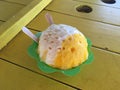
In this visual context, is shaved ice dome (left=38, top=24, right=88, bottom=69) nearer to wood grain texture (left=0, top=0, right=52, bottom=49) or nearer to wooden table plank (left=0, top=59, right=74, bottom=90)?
wooden table plank (left=0, top=59, right=74, bottom=90)

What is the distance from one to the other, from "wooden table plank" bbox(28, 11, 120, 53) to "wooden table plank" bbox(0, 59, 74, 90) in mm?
172

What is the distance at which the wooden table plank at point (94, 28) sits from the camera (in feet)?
1.84

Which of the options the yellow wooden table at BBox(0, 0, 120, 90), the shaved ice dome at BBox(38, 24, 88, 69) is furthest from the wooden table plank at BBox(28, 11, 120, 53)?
the shaved ice dome at BBox(38, 24, 88, 69)

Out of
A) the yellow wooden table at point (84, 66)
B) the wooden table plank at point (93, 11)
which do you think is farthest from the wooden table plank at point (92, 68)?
the wooden table plank at point (93, 11)

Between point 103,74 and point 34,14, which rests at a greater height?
point 34,14

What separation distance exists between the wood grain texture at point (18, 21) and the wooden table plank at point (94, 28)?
2 centimetres

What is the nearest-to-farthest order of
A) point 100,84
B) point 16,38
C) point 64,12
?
point 100,84 → point 16,38 → point 64,12

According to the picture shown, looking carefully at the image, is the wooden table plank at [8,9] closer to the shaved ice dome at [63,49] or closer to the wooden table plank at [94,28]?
the wooden table plank at [94,28]

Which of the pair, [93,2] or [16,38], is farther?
[93,2]

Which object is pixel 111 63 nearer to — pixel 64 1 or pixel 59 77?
pixel 59 77

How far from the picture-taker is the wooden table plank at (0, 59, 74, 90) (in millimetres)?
451

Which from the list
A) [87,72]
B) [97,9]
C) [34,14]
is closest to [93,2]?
[97,9]

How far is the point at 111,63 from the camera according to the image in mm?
500

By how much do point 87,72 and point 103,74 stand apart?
0.04 m
